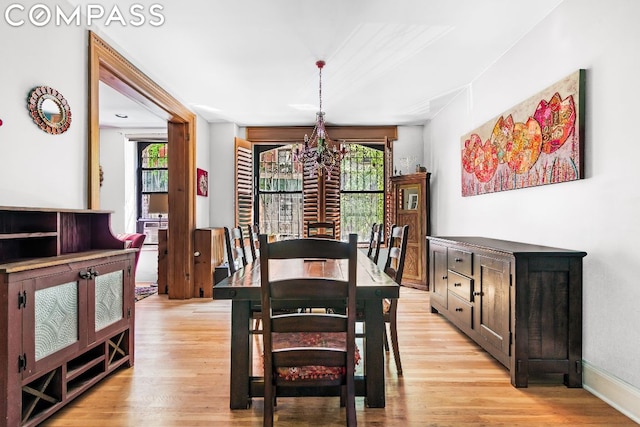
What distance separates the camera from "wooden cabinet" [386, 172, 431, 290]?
17.5 ft

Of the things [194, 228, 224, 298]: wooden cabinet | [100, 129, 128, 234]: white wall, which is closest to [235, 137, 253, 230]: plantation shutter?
[194, 228, 224, 298]: wooden cabinet

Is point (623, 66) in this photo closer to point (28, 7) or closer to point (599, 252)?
point (599, 252)

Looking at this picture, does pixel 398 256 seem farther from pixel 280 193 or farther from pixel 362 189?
pixel 280 193

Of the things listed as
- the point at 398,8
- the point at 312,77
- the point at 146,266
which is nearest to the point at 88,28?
the point at 312,77

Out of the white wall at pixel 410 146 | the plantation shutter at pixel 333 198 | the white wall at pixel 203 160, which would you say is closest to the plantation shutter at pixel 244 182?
the white wall at pixel 203 160

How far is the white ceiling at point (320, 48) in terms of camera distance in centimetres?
258

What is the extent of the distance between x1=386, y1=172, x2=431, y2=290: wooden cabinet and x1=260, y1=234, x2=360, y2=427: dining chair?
12.6 ft

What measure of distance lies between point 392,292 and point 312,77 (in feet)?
9.11

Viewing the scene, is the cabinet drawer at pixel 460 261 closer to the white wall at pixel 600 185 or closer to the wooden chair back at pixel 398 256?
the white wall at pixel 600 185

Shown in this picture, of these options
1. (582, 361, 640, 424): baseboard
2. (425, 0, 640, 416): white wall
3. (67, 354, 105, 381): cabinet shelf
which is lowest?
(582, 361, 640, 424): baseboard

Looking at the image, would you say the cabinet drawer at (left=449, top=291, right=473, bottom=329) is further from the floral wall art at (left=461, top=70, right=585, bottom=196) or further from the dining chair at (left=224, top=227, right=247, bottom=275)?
the dining chair at (left=224, top=227, right=247, bottom=275)

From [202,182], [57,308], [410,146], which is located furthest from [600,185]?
[202,182]

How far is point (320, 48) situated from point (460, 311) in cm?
265

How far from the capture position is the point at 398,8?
2.55 meters
